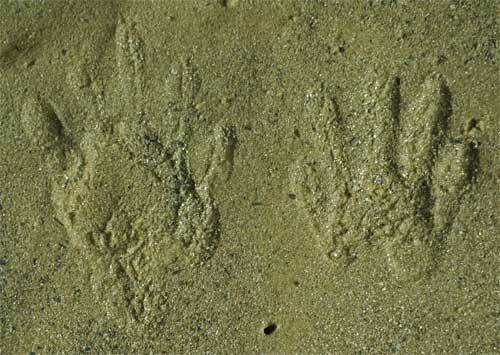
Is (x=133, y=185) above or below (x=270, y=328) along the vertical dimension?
above

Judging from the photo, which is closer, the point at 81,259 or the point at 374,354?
the point at 374,354

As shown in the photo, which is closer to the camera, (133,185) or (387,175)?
(387,175)

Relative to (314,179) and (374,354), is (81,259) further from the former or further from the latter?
(374,354)

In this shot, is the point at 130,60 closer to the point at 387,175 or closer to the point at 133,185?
the point at 133,185

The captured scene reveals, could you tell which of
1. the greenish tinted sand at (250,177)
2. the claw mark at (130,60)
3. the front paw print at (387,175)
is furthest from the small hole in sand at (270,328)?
the claw mark at (130,60)

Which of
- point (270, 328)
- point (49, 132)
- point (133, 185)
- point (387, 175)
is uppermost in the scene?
point (49, 132)

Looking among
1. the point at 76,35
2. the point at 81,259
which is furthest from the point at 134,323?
the point at 76,35

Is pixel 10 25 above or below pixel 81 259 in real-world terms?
above

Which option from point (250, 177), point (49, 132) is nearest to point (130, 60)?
point (49, 132)

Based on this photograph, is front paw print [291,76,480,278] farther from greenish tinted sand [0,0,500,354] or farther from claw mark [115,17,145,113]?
claw mark [115,17,145,113]
